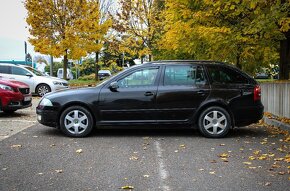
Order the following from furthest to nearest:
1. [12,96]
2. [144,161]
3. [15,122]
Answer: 1. [12,96]
2. [15,122]
3. [144,161]

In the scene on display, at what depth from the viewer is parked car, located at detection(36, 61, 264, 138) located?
27.6 feet

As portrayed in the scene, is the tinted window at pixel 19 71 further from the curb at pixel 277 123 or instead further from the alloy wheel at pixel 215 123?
the alloy wheel at pixel 215 123

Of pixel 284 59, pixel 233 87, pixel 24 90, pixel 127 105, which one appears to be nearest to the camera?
pixel 127 105

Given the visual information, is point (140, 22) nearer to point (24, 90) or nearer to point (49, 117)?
point (24, 90)

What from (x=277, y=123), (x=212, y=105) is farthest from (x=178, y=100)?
(x=277, y=123)

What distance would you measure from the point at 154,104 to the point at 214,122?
1349mm

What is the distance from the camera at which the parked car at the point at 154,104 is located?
8.42 metres

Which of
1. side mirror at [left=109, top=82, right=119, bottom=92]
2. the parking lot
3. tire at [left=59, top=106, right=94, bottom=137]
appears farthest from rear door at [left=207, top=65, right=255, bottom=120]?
the parking lot

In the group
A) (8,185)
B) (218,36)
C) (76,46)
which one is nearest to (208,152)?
(8,185)

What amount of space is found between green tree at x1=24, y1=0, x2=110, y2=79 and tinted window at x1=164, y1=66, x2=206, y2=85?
18754mm

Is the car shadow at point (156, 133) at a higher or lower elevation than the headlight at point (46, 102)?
lower

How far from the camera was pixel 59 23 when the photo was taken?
26859 mm

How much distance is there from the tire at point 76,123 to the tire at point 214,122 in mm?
2381

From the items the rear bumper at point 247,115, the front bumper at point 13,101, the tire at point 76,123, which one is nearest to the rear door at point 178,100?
the rear bumper at point 247,115
